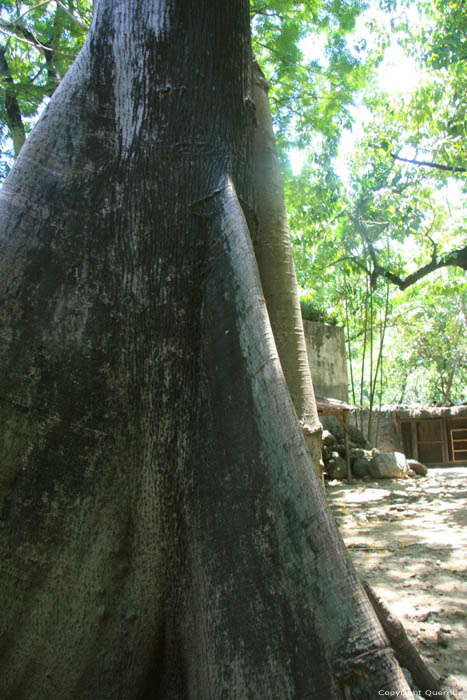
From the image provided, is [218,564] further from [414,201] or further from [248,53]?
[414,201]

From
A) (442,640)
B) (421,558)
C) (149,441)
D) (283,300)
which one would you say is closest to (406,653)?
(442,640)

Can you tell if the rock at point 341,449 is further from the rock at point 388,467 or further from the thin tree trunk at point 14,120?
the thin tree trunk at point 14,120

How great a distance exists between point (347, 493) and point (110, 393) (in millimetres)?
8672

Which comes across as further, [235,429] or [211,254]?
[211,254]

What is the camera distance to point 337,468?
38.1 feet

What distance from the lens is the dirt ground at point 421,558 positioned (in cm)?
269

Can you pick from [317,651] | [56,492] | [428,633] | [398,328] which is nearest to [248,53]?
[56,492]

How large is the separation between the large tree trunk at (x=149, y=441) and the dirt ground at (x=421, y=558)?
3.76ft

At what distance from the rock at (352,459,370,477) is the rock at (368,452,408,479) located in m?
0.14

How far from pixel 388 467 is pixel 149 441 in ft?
34.5

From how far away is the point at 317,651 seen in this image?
4.72 ft

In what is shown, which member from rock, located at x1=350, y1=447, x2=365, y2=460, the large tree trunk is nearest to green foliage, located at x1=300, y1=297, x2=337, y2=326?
rock, located at x1=350, y1=447, x2=365, y2=460

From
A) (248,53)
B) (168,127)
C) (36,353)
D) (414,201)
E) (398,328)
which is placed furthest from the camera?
(398,328)

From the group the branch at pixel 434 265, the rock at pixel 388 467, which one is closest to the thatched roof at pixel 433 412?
the rock at pixel 388 467
